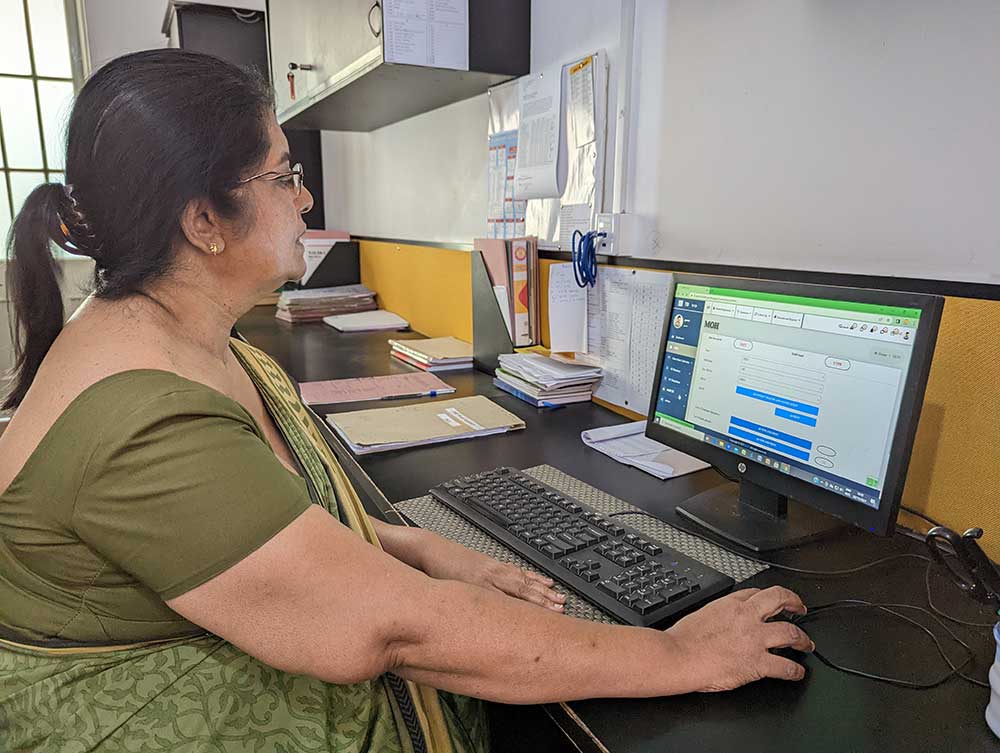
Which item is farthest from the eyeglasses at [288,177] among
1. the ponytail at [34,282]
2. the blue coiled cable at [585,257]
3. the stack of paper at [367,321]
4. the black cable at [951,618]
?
the stack of paper at [367,321]

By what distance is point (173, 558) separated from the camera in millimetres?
590

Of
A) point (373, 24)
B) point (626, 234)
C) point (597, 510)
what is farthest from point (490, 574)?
point (373, 24)

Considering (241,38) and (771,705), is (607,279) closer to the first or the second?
(771,705)

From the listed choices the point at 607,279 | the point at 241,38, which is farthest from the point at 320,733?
the point at 241,38

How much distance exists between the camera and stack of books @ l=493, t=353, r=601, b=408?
161cm

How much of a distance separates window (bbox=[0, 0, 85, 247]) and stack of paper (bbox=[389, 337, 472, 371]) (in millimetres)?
2831

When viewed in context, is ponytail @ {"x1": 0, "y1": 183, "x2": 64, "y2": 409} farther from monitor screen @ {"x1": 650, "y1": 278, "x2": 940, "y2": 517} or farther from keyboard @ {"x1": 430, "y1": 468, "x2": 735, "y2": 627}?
monitor screen @ {"x1": 650, "y1": 278, "x2": 940, "y2": 517}

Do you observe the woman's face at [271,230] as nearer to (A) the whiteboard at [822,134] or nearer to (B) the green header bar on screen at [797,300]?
(B) the green header bar on screen at [797,300]

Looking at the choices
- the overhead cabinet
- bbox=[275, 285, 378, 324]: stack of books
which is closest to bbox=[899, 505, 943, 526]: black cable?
the overhead cabinet

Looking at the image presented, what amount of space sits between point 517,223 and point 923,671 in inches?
57.2

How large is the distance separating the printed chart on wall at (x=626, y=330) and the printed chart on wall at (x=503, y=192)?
41 centimetres

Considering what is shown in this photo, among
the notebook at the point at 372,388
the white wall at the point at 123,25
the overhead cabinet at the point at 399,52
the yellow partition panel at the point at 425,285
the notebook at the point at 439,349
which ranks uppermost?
the white wall at the point at 123,25

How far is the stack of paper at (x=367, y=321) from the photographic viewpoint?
2.59 metres

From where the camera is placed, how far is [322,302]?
2.85 metres
